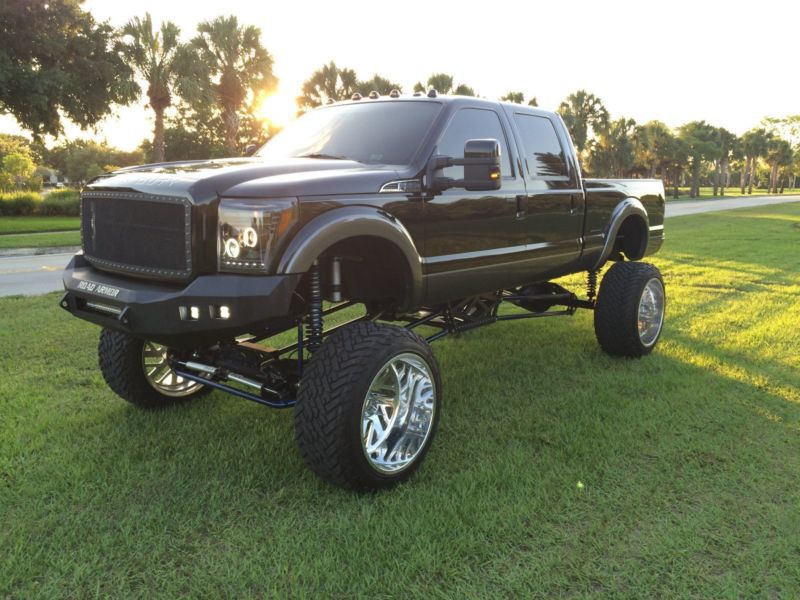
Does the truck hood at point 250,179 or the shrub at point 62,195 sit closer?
the truck hood at point 250,179

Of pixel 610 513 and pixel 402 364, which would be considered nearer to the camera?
pixel 610 513

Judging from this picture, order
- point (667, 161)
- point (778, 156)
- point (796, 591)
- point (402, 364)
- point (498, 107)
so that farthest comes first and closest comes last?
point (778, 156) → point (667, 161) → point (498, 107) → point (402, 364) → point (796, 591)

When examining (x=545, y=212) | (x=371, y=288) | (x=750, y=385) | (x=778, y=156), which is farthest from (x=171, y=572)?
(x=778, y=156)

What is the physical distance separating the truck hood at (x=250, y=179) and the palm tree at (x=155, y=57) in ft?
92.1

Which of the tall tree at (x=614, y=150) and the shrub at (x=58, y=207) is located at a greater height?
the tall tree at (x=614, y=150)

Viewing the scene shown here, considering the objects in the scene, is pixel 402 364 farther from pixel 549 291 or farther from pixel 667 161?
pixel 667 161

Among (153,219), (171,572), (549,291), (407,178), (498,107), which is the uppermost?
(498,107)

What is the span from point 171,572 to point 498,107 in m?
3.63

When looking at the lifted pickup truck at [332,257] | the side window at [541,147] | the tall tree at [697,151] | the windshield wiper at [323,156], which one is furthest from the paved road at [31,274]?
the tall tree at [697,151]

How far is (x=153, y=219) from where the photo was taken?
10.2 feet

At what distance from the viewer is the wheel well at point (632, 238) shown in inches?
247

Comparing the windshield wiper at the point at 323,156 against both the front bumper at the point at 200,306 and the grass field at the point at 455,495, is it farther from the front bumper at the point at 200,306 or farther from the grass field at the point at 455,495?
the grass field at the point at 455,495

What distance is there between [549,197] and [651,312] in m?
1.78

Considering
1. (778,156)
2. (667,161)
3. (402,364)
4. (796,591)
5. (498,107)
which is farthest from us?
(778,156)
